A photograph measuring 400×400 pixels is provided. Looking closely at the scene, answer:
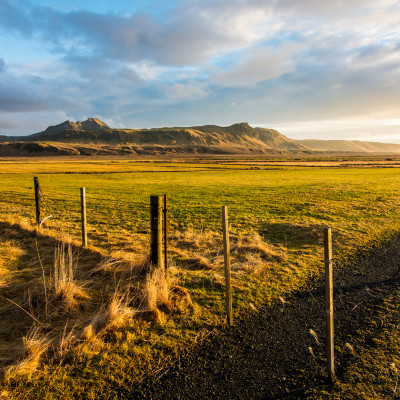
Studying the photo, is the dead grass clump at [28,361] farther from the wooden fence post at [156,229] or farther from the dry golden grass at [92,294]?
the wooden fence post at [156,229]

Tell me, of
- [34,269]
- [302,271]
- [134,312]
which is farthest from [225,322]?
[34,269]

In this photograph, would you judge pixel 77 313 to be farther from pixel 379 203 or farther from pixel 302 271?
pixel 379 203

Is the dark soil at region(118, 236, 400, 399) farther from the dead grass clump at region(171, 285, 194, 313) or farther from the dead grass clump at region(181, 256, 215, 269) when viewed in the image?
the dead grass clump at region(181, 256, 215, 269)

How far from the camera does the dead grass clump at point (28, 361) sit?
162 inches

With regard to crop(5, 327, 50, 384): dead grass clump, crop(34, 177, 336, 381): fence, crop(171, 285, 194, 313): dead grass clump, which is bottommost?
crop(171, 285, 194, 313): dead grass clump

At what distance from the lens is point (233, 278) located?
7766 millimetres

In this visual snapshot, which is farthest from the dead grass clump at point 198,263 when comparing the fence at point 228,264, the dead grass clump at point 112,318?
the dead grass clump at point 112,318

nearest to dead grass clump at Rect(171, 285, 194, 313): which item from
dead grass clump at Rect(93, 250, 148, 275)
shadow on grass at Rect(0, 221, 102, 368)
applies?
dead grass clump at Rect(93, 250, 148, 275)

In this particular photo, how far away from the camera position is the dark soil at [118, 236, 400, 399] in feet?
13.5

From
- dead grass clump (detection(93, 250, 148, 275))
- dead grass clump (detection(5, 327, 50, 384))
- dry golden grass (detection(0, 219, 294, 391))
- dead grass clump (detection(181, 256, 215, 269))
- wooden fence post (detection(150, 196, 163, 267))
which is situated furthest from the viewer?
dead grass clump (detection(181, 256, 215, 269))

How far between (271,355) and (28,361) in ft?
12.2

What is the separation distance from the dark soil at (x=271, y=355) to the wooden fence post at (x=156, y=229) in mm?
2329

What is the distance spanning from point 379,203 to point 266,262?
48.8 feet

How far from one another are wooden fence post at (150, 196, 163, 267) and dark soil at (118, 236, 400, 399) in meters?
2.33
